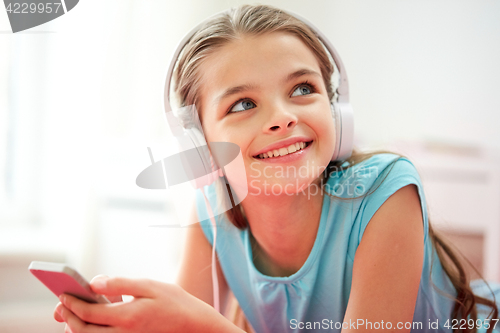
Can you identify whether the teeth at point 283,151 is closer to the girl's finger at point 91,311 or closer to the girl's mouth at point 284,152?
the girl's mouth at point 284,152

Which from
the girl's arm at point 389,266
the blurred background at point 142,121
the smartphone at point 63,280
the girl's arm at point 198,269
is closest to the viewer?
the smartphone at point 63,280

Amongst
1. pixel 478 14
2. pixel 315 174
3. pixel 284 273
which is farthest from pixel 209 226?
pixel 478 14

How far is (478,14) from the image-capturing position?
798 millimetres

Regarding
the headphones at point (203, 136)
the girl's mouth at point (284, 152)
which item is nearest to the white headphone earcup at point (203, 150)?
the headphones at point (203, 136)

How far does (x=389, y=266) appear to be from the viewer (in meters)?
0.61

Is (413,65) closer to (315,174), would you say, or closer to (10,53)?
(315,174)

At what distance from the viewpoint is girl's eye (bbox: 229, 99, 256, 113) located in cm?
63

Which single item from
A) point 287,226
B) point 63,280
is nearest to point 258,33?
point 287,226

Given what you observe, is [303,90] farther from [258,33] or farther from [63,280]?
[63,280]

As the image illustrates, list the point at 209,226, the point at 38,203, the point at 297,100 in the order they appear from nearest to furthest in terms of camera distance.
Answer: the point at 297,100 < the point at 38,203 < the point at 209,226

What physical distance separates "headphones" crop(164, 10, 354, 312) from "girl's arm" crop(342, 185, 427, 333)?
14 cm

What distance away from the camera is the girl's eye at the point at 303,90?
0.65 m

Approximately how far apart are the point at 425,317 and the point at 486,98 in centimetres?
49

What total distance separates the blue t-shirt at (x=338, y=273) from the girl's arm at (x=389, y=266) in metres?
0.02
